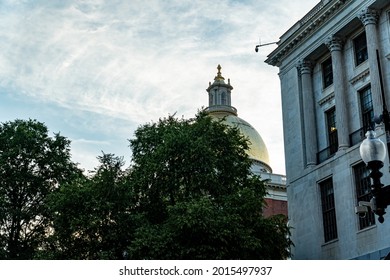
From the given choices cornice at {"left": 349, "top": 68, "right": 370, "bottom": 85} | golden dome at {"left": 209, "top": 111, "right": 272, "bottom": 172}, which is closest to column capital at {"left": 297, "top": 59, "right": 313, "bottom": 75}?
cornice at {"left": 349, "top": 68, "right": 370, "bottom": 85}

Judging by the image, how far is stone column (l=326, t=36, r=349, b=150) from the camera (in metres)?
34.9

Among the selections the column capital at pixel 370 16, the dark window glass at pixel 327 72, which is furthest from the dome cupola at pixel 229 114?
the column capital at pixel 370 16

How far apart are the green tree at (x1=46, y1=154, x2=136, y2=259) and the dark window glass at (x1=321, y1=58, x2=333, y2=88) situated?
1436 cm

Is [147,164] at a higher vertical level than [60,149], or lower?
lower

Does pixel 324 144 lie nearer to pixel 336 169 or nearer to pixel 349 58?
pixel 336 169

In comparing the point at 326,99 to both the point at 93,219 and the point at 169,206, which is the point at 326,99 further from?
the point at 93,219

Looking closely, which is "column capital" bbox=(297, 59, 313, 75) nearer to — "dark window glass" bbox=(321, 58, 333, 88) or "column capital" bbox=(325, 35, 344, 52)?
"dark window glass" bbox=(321, 58, 333, 88)

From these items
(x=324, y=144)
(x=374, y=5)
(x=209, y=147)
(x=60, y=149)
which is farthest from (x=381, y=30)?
(x=60, y=149)

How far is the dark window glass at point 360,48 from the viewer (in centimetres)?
3541

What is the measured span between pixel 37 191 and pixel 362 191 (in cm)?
2308

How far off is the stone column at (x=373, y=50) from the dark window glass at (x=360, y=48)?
1396mm

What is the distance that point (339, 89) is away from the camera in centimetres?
3572

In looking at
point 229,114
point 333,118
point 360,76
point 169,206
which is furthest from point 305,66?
point 229,114
